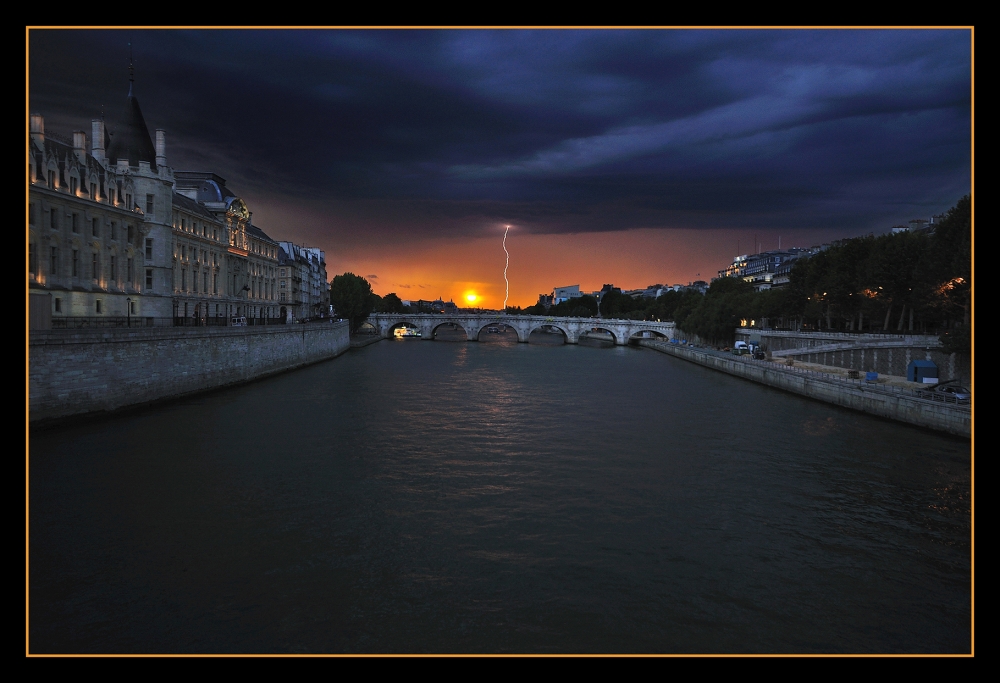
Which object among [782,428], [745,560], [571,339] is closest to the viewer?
[745,560]

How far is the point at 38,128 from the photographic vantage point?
31984 mm

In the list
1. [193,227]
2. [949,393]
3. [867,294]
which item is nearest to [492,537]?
[949,393]

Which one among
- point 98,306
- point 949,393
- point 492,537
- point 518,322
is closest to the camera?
point 492,537

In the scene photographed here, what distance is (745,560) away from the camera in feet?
42.8

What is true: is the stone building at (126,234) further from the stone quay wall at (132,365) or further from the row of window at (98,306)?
the stone quay wall at (132,365)

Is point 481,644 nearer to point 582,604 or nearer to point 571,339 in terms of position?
point 582,604

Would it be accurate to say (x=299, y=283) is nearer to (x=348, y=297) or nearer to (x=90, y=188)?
(x=348, y=297)

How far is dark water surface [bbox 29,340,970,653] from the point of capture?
398 inches

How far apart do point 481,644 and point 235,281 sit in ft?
195

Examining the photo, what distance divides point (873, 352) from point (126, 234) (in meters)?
54.6

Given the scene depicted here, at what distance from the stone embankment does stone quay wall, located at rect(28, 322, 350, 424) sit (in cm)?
3702

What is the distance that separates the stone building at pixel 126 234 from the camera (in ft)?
100

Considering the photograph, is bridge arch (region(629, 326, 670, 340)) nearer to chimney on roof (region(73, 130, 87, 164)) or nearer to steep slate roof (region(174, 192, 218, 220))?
steep slate roof (region(174, 192, 218, 220))
